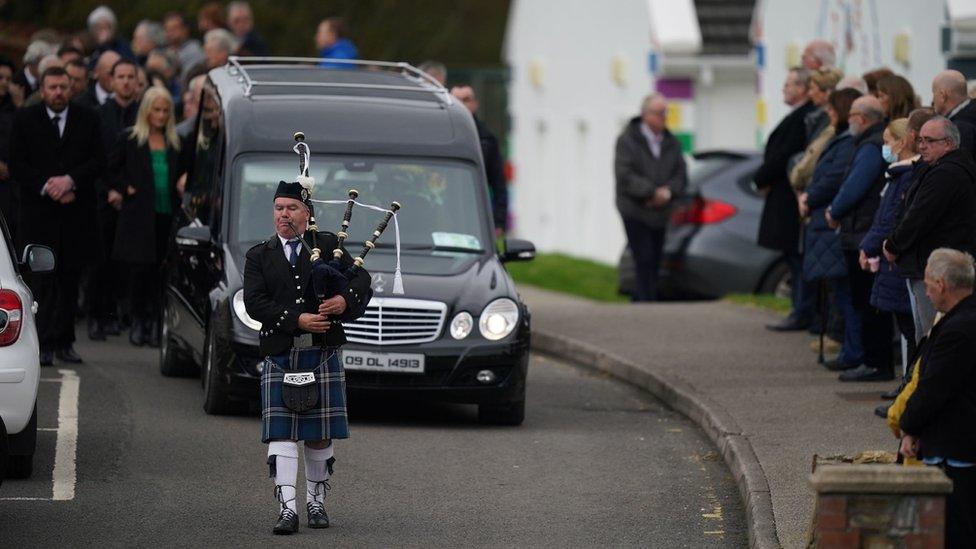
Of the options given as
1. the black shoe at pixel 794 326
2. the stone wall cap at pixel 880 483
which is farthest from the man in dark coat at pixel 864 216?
the stone wall cap at pixel 880 483

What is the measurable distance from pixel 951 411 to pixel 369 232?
576 centimetres

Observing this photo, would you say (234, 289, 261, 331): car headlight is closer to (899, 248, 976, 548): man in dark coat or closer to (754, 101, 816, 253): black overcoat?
(899, 248, 976, 548): man in dark coat

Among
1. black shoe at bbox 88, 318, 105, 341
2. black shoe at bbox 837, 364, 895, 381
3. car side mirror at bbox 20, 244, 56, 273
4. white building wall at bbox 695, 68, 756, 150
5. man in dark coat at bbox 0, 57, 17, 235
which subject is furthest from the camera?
white building wall at bbox 695, 68, 756, 150

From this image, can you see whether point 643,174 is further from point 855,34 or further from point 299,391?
point 299,391

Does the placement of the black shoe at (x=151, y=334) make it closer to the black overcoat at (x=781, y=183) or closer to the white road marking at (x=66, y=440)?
the white road marking at (x=66, y=440)

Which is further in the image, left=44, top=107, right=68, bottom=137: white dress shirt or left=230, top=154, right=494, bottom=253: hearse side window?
left=44, top=107, right=68, bottom=137: white dress shirt

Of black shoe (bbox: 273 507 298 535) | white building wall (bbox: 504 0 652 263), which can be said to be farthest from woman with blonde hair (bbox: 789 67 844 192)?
white building wall (bbox: 504 0 652 263)

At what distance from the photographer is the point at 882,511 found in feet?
26.6

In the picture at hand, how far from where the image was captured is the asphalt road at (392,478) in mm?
10203

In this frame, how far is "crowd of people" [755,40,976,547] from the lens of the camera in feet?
29.1

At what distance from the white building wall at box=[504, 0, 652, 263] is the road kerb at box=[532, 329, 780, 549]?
11743mm

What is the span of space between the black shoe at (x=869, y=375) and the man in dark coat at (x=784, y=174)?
8.48ft

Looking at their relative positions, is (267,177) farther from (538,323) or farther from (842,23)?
(842,23)

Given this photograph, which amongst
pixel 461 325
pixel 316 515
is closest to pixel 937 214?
pixel 461 325
